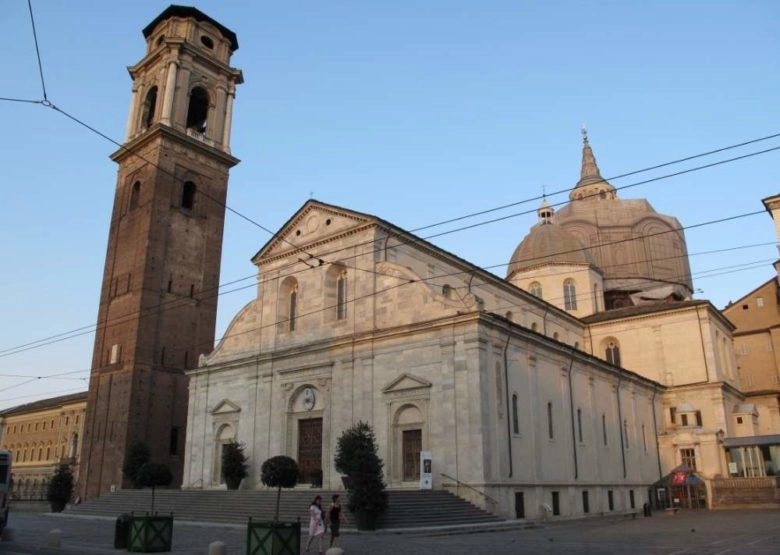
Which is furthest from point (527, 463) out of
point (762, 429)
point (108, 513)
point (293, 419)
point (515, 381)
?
point (762, 429)

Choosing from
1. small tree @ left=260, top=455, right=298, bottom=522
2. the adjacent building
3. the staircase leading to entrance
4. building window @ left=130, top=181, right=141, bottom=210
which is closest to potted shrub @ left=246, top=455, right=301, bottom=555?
the staircase leading to entrance

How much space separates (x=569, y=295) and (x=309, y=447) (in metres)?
26.2

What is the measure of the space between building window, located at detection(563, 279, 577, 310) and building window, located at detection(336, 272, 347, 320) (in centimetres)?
2246

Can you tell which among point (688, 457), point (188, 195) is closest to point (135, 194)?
point (188, 195)

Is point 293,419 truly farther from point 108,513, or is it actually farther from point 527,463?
point 527,463

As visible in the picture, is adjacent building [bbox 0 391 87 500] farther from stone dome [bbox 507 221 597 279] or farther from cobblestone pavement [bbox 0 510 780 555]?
cobblestone pavement [bbox 0 510 780 555]

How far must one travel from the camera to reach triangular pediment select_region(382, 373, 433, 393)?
27.6 meters

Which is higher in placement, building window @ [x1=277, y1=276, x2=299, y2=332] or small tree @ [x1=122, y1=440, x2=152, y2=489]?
building window @ [x1=277, y1=276, x2=299, y2=332]

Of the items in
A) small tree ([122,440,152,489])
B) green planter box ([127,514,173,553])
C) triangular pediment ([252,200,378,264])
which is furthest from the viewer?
small tree ([122,440,152,489])

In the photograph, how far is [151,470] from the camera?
30797 millimetres

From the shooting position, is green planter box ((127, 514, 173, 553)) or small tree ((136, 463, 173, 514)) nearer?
green planter box ((127, 514, 173, 553))

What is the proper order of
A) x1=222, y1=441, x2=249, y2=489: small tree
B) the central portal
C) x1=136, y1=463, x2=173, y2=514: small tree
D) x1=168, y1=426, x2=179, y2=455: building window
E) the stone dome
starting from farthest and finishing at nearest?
1. the stone dome
2. x1=168, y1=426, x2=179, y2=455: building window
3. x1=222, y1=441, x2=249, y2=489: small tree
4. the central portal
5. x1=136, y1=463, x2=173, y2=514: small tree

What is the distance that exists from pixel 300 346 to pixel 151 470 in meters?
8.74

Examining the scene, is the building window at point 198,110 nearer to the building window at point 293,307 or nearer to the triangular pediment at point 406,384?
the building window at point 293,307
